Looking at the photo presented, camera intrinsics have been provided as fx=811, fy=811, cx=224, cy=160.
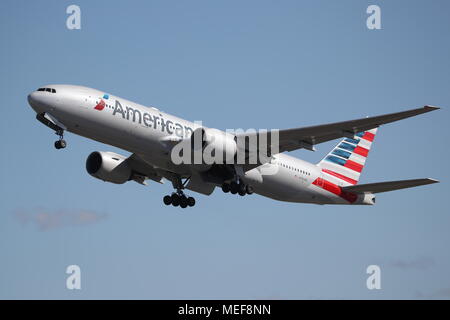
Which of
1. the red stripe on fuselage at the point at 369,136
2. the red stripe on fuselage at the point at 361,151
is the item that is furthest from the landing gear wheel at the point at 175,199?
the red stripe on fuselage at the point at 369,136

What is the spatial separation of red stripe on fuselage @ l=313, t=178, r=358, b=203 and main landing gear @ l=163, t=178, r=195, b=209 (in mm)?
7945

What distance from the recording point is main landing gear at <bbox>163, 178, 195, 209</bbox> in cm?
4888

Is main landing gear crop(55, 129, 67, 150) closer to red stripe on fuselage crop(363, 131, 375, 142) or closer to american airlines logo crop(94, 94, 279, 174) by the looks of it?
american airlines logo crop(94, 94, 279, 174)

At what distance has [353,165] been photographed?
53625mm

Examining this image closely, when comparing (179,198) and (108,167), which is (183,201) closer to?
(179,198)

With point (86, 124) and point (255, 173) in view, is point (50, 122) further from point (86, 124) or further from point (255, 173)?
point (255, 173)

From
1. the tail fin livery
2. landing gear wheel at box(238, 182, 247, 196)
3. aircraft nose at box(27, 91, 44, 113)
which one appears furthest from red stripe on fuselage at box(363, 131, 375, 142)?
aircraft nose at box(27, 91, 44, 113)

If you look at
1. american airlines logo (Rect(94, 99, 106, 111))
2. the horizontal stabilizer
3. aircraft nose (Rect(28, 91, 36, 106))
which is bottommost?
the horizontal stabilizer

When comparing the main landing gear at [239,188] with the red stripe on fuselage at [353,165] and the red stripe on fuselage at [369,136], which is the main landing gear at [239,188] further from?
the red stripe on fuselage at [369,136]

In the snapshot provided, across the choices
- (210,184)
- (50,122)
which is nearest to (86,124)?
(50,122)
